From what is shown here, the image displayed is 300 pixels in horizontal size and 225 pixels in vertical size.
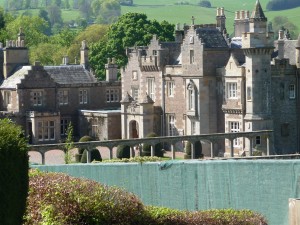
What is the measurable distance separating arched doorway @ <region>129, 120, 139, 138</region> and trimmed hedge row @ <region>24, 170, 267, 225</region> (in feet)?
162

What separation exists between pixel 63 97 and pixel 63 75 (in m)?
1.76

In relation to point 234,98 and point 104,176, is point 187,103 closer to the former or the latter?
point 234,98

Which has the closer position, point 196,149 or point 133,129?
point 196,149

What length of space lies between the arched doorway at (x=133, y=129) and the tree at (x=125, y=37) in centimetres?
2264

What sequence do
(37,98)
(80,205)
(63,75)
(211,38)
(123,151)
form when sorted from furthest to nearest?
(63,75)
(37,98)
(211,38)
(123,151)
(80,205)

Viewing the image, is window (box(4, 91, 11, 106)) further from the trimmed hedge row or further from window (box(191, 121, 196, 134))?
the trimmed hedge row

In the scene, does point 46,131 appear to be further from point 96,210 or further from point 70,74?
point 96,210

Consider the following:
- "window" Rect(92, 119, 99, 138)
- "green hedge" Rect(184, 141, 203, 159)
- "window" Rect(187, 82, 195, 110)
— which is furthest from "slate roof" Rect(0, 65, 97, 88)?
"green hedge" Rect(184, 141, 203, 159)

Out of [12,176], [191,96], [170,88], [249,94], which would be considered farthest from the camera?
[170,88]

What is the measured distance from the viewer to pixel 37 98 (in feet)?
272

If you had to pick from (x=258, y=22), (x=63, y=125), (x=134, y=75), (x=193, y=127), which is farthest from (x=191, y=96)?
(x=63, y=125)

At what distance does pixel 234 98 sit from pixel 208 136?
15.6ft

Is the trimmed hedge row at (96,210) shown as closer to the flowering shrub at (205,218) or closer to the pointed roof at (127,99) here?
the flowering shrub at (205,218)

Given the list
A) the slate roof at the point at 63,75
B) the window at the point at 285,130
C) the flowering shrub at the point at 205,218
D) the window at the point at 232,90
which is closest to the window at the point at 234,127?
the window at the point at 232,90
